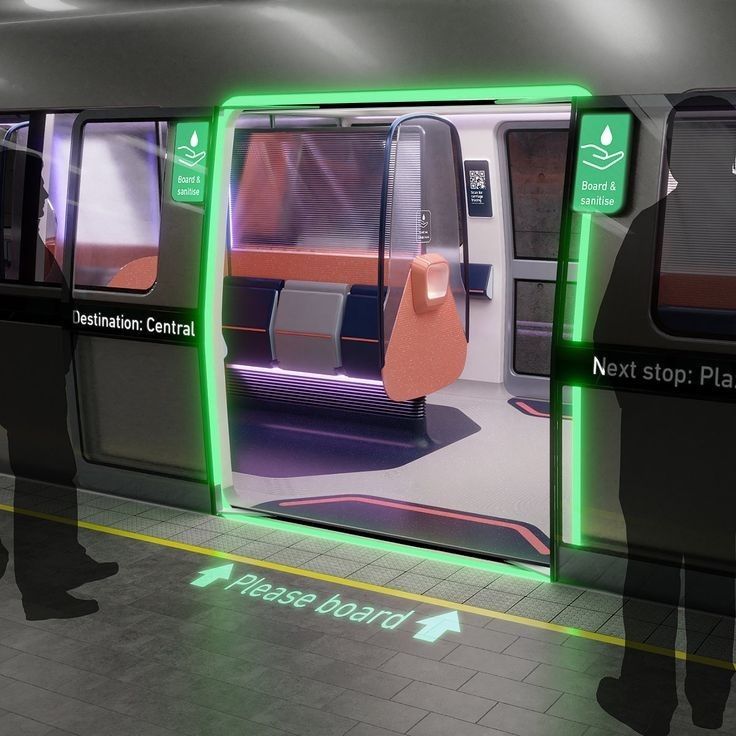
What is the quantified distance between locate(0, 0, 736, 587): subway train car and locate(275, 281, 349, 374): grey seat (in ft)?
0.06

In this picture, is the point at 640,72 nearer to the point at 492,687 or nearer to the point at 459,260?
the point at 492,687

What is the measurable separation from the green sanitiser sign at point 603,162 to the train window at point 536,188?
382cm

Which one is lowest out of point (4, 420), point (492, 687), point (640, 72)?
point (492, 687)

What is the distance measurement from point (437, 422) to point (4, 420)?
9.86ft

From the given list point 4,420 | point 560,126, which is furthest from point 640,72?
point 4,420

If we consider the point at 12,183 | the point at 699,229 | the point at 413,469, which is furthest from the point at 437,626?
the point at 12,183

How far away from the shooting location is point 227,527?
17.9ft

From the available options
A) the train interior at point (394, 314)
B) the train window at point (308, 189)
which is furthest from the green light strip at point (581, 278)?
the train window at point (308, 189)

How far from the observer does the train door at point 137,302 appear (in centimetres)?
546

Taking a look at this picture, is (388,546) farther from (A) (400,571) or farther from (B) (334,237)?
→ (B) (334,237)

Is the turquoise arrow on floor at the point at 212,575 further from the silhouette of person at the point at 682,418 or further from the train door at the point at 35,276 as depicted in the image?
the silhouette of person at the point at 682,418

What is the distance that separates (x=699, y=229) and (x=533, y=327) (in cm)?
408

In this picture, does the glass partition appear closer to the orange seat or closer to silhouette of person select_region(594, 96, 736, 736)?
the orange seat

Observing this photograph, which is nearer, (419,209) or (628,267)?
(628,267)
